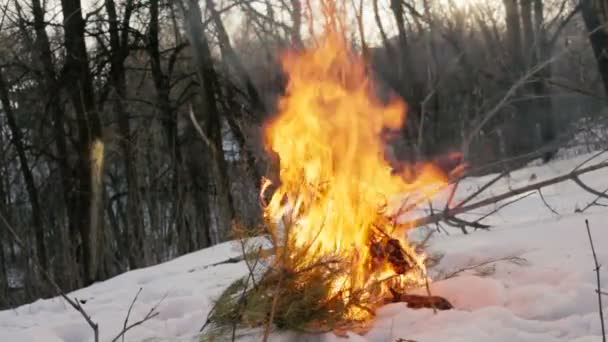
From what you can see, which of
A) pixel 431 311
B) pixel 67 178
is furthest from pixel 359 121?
pixel 67 178

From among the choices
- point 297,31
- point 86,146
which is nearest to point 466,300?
point 297,31

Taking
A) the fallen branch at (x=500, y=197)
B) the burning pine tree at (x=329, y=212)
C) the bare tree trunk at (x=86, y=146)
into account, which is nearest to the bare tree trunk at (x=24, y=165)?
the bare tree trunk at (x=86, y=146)

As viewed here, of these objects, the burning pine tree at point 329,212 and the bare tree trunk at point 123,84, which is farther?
the bare tree trunk at point 123,84

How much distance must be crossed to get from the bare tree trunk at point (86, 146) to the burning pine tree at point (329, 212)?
6856 millimetres

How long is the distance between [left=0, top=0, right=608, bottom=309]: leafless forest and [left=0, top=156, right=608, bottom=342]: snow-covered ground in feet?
2.19

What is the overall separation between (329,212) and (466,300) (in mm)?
741

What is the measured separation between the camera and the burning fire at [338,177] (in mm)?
3080

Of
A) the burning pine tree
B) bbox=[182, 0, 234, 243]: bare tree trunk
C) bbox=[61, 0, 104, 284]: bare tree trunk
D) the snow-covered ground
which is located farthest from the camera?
bbox=[182, 0, 234, 243]: bare tree trunk

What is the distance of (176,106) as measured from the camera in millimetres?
14281

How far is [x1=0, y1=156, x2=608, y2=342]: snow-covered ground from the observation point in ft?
8.77

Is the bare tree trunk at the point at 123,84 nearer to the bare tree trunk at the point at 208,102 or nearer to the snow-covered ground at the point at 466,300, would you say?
the bare tree trunk at the point at 208,102

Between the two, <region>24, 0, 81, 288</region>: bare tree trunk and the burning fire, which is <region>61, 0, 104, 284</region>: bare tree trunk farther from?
the burning fire

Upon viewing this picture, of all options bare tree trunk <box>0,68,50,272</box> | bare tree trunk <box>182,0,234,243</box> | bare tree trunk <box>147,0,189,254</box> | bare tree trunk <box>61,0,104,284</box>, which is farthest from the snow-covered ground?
bare tree trunk <box>0,68,50,272</box>

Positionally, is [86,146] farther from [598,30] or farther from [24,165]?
[598,30]
